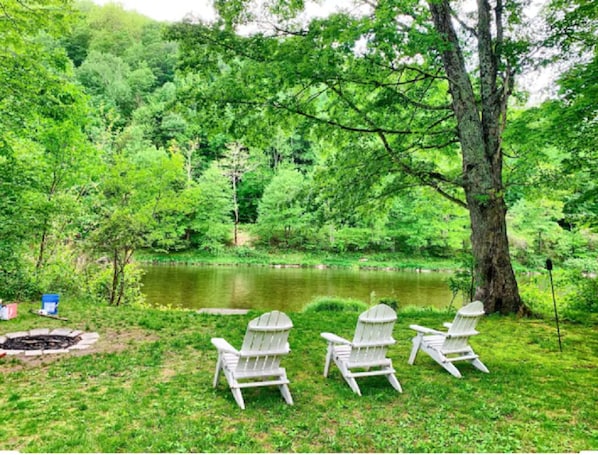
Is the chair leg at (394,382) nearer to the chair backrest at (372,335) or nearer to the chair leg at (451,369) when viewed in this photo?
the chair backrest at (372,335)

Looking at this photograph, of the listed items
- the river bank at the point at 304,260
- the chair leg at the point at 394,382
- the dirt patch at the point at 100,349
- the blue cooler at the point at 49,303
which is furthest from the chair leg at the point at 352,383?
the river bank at the point at 304,260

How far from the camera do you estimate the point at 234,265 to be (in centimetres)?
2414

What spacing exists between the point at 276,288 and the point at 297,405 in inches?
468

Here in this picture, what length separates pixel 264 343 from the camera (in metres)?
3.11

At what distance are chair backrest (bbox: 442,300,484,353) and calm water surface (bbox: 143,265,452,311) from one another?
7.24 meters

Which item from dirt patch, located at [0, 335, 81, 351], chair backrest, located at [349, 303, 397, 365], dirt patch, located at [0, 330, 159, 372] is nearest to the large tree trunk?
chair backrest, located at [349, 303, 397, 365]

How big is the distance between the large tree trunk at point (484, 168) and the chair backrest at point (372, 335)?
4.06m

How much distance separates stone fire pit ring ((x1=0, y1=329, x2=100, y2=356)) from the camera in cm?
439

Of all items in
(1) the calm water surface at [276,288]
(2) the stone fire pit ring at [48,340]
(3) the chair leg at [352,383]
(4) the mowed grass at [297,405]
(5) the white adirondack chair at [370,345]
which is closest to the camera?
(4) the mowed grass at [297,405]

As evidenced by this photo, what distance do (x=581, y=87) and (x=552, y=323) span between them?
12.9 feet

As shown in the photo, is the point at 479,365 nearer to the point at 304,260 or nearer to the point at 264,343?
the point at 264,343

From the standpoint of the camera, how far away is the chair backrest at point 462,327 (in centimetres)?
390

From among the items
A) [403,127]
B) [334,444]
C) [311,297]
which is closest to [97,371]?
[334,444]

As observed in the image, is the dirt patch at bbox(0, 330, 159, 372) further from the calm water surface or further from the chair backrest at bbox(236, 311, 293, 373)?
the calm water surface
